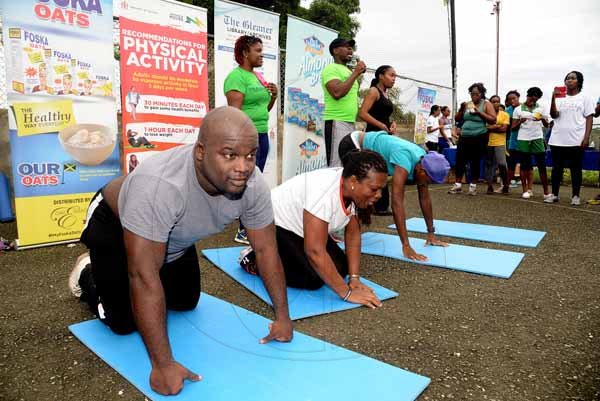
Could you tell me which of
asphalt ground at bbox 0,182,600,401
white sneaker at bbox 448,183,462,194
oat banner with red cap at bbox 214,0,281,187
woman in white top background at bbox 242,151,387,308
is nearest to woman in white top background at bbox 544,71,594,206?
white sneaker at bbox 448,183,462,194

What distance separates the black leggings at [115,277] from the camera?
194 centimetres

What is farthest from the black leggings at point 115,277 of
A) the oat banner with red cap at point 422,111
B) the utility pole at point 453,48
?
the utility pole at point 453,48

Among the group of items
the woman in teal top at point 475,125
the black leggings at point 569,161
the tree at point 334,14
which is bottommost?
the black leggings at point 569,161

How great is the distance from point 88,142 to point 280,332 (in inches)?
105

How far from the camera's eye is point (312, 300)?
2648mm

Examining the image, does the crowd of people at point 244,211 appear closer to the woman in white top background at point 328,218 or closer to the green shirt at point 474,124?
the woman in white top background at point 328,218

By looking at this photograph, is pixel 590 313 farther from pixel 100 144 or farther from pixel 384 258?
pixel 100 144

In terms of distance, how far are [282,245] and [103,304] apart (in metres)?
1.16

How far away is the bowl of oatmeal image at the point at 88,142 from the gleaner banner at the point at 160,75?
0.51 feet

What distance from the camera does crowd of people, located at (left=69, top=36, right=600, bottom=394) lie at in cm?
150

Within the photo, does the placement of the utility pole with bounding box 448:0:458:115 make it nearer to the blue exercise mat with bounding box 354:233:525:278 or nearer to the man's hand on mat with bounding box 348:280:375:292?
the blue exercise mat with bounding box 354:233:525:278

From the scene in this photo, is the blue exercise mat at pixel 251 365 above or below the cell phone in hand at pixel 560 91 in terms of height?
below

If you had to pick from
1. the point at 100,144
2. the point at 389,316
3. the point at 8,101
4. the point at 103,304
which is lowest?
the point at 389,316

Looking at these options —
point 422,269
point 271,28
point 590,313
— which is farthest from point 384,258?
point 271,28
